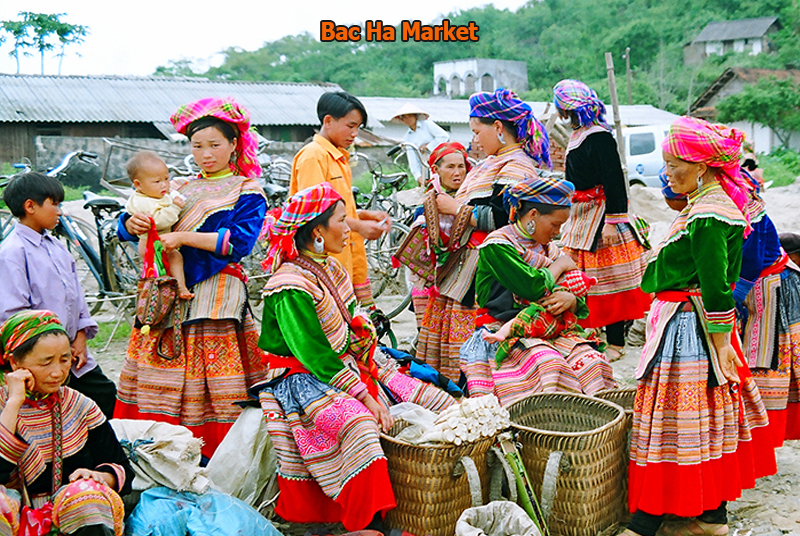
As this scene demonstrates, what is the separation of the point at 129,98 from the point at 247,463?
23574 mm

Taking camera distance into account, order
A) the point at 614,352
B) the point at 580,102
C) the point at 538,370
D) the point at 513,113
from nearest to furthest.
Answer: the point at 538,370 → the point at 513,113 → the point at 580,102 → the point at 614,352

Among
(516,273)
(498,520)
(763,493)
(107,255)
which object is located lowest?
(763,493)

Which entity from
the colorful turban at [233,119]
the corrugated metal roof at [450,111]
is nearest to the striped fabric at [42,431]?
the colorful turban at [233,119]

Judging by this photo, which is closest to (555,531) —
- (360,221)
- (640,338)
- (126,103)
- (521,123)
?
(360,221)

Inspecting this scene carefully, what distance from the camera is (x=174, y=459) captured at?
316cm

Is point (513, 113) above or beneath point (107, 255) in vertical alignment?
above

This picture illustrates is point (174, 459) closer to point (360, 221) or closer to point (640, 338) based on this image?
point (360, 221)

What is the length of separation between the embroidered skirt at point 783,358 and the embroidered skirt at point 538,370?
795 mm

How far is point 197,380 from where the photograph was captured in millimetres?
3932

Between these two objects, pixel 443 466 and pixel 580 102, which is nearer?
pixel 443 466

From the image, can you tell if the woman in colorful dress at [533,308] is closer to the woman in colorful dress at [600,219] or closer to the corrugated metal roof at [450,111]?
the woman in colorful dress at [600,219]

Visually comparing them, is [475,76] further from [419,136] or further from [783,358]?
[783,358]

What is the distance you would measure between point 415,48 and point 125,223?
182 feet

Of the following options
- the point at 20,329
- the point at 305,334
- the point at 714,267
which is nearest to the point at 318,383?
the point at 305,334
